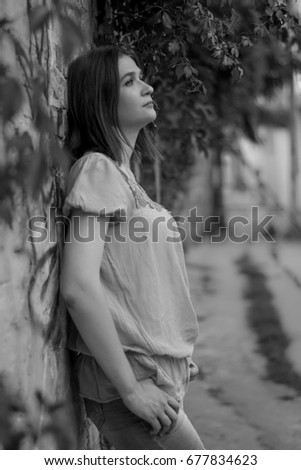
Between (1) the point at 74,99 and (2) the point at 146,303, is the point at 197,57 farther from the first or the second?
(2) the point at 146,303

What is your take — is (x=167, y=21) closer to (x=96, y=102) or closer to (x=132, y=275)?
(x=96, y=102)

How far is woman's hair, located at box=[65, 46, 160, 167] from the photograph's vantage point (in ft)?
7.42

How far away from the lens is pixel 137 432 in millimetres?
2168

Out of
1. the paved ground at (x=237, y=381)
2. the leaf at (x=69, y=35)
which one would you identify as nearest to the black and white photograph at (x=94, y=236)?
the leaf at (x=69, y=35)

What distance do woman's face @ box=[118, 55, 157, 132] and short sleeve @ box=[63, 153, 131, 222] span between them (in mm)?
175

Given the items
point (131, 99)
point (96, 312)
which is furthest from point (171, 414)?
point (131, 99)

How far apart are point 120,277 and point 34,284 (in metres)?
0.25

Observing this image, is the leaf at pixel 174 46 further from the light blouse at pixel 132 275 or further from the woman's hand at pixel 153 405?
the woman's hand at pixel 153 405

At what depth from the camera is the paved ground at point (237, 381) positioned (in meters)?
4.34

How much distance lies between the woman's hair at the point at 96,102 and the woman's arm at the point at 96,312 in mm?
291

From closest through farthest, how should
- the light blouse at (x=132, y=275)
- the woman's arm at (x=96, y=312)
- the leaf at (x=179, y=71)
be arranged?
1. the woman's arm at (x=96, y=312)
2. the light blouse at (x=132, y=275)
3. the leaf at (x=179, y=71)

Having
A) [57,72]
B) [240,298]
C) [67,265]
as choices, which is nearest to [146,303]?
[67,265]

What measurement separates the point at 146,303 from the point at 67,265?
254 mm

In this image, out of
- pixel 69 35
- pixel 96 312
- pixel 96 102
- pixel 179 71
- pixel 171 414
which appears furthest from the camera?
pixel 179 71
